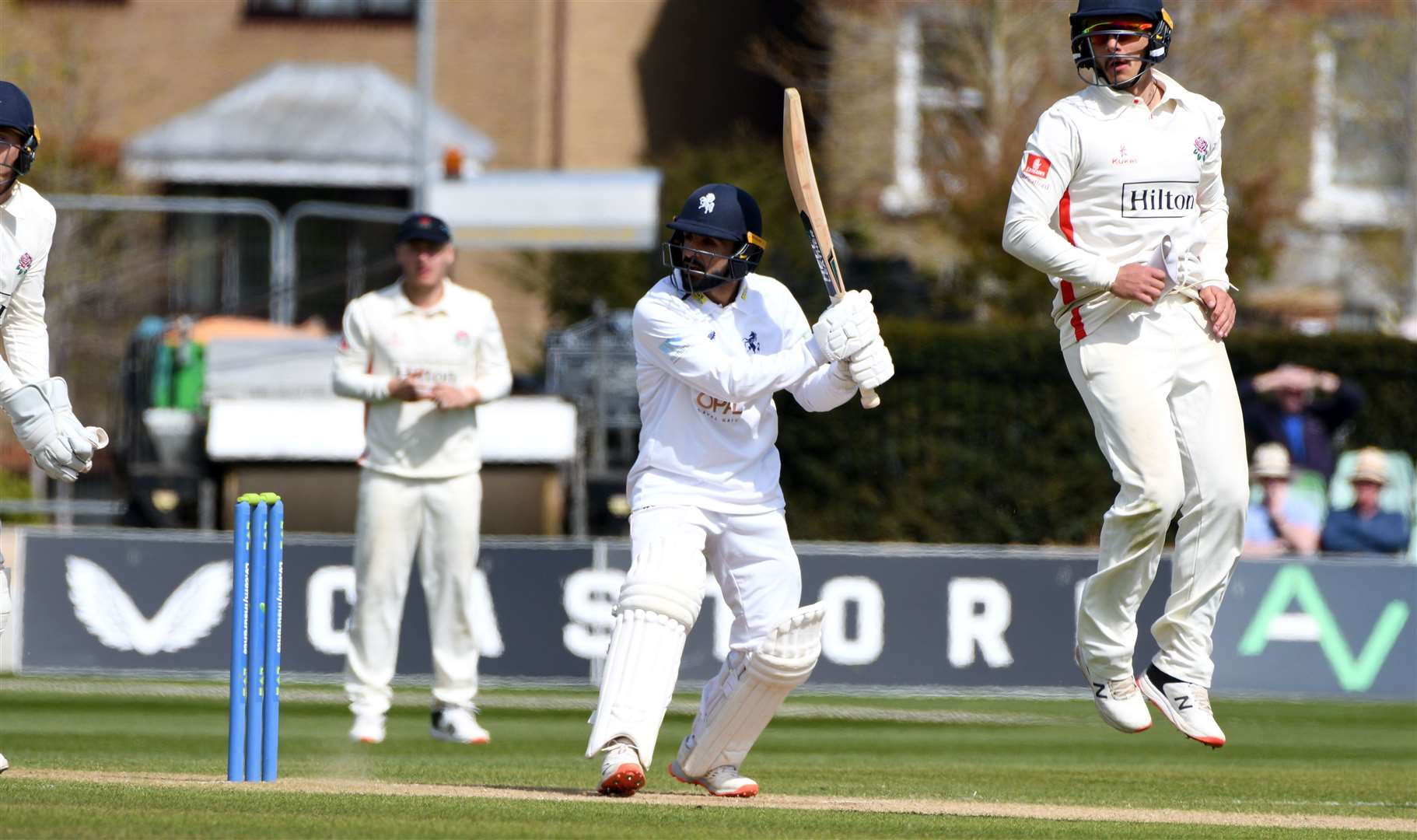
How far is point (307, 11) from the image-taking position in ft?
82.4

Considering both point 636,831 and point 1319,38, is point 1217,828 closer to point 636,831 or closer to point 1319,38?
point 636,831

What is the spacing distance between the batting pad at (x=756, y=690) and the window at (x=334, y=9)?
18.9 m

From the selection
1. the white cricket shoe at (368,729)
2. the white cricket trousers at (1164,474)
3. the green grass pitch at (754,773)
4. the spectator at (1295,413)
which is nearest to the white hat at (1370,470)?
the spectator at (1295,413)

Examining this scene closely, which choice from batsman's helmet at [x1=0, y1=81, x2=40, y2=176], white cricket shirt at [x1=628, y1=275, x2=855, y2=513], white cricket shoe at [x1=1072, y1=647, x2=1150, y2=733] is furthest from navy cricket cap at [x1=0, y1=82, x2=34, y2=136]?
white cricket shoe at [x1=1072, y1=647, x2=1150, y2=733]

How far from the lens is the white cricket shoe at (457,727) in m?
9.67

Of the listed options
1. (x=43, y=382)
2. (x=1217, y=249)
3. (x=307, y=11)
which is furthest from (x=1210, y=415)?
(x=307, y=11)

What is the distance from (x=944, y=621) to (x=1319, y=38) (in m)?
11.4

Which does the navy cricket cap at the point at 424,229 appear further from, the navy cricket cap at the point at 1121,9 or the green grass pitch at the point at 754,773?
the navy cricket cap at the point at 1121,9

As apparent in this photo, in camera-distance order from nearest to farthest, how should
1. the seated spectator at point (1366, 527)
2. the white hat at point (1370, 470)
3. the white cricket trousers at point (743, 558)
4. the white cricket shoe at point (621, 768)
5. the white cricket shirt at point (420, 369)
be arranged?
1. the white cricket shoe at point (621, 768)
2. the white cricket trousers at point (743, 558)
3. the white cricket shirt at point (420, 369)
4. the white hat at point (1370, 470)
5. the seated spectator at point (1366, 527)

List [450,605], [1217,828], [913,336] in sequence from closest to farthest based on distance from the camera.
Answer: [1217,828] → [450,605] → [913,336]

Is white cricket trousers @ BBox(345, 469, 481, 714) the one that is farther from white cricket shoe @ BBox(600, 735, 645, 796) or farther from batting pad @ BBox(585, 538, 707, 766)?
white cricket shoe @ BBox(600, 735, 645, 796)

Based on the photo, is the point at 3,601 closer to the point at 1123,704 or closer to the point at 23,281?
the point at 23,281

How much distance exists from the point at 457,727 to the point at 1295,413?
695cm

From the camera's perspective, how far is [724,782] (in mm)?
7285
